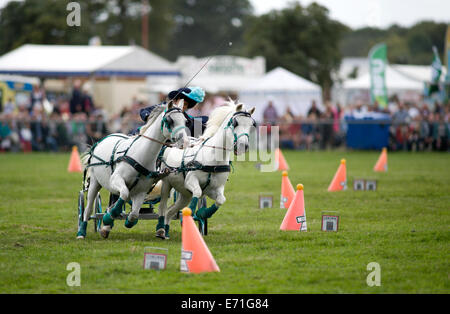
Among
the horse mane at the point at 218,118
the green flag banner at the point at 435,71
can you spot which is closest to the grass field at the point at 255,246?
the horse mane at the point at 218,118

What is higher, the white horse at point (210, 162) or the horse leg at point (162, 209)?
the white horse at point (210, 162)

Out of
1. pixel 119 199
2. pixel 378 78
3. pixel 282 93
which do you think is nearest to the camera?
pixel 119 199

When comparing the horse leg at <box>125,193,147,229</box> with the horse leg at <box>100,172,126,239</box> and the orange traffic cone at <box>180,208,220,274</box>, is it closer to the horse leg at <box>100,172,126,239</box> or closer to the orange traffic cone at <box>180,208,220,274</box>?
the horse leg at <box>100,172,126,239</box>

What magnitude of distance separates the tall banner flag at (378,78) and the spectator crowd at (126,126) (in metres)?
1.22

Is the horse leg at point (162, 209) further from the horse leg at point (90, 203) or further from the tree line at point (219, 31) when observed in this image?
the tree line at point (219, 31)

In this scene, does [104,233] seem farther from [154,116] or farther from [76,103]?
[76,103]

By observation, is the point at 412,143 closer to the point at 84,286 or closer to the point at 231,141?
the point at 231,141

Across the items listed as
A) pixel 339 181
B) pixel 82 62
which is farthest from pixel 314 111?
pixel 339 181

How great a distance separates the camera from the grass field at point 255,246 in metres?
7.27

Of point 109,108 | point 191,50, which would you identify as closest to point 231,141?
point 109,108

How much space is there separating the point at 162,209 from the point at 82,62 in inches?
922

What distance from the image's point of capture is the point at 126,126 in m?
28.3

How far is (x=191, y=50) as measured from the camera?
9650cm
